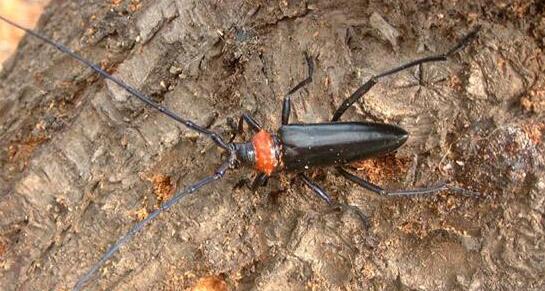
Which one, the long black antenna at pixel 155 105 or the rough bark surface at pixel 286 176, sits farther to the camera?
the long black antenna at pixel 155 105

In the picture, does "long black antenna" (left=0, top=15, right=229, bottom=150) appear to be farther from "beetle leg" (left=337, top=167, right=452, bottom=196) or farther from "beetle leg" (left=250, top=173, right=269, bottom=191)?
"beetle leg" (left=337, top=167, right=452, bottom=196)

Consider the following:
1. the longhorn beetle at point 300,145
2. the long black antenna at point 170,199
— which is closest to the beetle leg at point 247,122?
the longhorn beetle at point 300,145

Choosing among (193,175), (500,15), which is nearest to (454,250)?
(500,15)

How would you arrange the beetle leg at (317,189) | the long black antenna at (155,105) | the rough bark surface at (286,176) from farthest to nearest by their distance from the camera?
the long black antenna at (155,105) < the beetle leg at (317,189) < the rough bark surface at (286,176)

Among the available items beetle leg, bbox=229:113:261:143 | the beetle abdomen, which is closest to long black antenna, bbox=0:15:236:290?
beetle leg, bbox=229:113:261:143

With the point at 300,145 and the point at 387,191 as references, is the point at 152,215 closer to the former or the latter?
the point at 300,145

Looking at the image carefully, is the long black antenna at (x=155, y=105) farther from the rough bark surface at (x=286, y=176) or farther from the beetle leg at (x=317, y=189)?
the beetle leg at (x=317, y=189)

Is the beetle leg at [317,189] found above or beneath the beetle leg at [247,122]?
beneath
